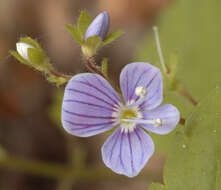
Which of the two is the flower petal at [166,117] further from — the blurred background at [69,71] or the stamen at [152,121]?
the blurred background at [69,71]

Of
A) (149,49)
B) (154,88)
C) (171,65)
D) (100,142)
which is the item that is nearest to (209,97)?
(154,88)

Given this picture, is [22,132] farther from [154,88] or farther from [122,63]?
[154,88]

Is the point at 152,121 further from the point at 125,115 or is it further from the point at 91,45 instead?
the point at 91,45

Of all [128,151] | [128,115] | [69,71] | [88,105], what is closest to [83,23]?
[88,105]

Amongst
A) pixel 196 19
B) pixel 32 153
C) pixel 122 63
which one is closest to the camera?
pixel 196 19

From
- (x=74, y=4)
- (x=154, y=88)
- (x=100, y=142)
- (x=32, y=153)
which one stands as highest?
(x=74, y=4)

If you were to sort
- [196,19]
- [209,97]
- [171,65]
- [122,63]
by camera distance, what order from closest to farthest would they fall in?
1. [209,97]
2. [171,65]
3. [196,19]
4. [122,63]

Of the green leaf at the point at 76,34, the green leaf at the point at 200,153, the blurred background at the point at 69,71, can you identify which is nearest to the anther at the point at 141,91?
the green leaf at the point at 200,153
